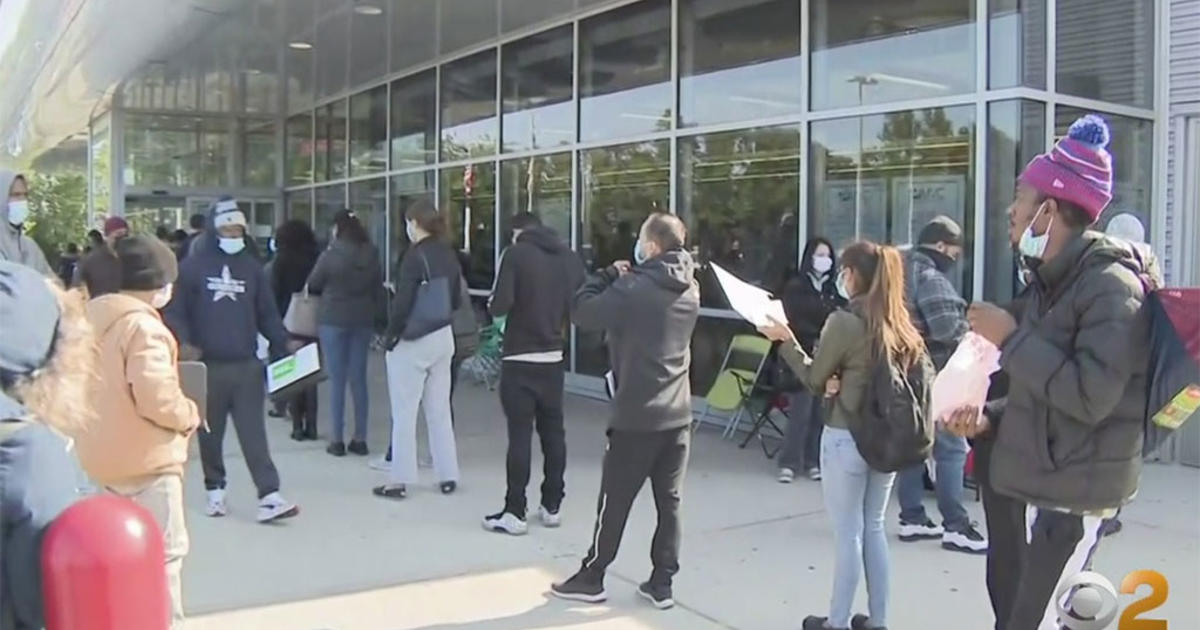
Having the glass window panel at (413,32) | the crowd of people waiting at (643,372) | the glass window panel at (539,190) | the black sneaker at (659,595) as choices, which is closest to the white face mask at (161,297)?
the crowd of people waiting at (643,372)

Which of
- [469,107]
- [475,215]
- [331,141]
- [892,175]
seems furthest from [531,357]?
[331,141]

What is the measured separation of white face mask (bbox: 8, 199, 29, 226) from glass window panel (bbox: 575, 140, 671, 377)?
5180 mm

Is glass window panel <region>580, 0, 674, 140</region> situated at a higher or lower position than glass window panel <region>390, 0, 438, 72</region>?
lower

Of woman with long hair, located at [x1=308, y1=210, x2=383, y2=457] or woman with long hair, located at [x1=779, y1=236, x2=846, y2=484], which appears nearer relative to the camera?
woman with long hair, located at [x1=779, y1=236, x2=846, y2=484]

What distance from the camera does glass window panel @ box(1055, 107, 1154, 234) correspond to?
298 inches

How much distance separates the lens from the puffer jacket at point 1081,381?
2699 mm

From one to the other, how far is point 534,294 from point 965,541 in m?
2.47

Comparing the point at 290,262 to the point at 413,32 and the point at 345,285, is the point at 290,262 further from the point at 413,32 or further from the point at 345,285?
the point at 413,32

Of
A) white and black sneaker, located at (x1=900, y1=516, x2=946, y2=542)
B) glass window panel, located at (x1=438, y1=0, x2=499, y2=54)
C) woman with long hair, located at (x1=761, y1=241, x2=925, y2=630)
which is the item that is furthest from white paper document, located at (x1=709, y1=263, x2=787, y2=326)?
glass window panel, located at (x1=438, y1=0, x2=499, y2=54)

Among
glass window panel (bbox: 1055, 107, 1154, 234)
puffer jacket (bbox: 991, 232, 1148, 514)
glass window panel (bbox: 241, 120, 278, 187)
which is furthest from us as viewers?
glass window panel (bbox: 241, 120, 278, 187)

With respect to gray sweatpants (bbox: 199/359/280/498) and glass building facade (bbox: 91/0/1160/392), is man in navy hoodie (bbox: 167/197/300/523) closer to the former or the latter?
gray sweatpants (bbox: 199/359/280/498)

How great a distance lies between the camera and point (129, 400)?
3.52m

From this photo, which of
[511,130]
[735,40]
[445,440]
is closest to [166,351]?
[445,440]

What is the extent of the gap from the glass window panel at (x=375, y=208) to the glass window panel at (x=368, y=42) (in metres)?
1.40
